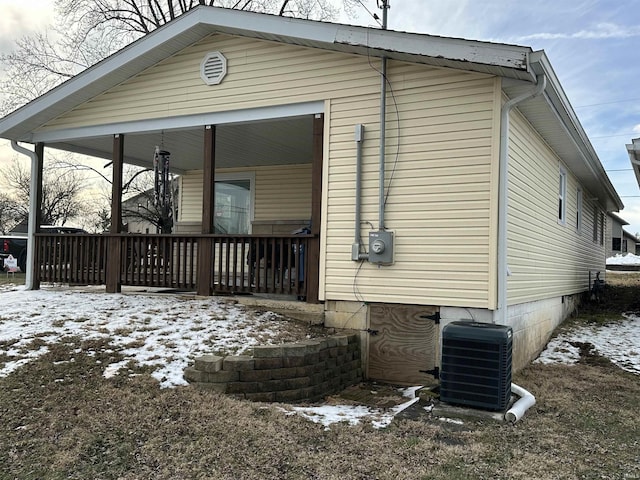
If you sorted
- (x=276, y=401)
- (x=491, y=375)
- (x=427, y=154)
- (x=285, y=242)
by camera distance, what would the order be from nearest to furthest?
(x=491, y=375) → (x=276, y=401) → (x=427, y=154) → (x=285, y=242)

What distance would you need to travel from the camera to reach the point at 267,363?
16.1 ft

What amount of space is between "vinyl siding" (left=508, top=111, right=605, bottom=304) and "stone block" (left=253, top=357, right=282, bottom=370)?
112 inches

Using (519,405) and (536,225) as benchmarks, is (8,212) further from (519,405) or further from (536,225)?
(519,405)

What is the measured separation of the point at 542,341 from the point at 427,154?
13.0 ft

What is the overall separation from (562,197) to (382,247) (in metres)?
5.04

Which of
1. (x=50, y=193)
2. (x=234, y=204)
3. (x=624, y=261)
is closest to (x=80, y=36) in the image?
(x=234, y=204)

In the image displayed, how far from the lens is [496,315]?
18.7ft

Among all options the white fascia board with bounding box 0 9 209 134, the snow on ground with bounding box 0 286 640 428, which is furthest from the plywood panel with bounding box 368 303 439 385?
the white fascia board with bounding box 0 9 209 134

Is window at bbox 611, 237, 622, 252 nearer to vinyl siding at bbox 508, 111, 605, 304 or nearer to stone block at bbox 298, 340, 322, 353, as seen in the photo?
vinyl siding at bbox 508, 111, 605, 304

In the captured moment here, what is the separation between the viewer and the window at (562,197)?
9328 mm

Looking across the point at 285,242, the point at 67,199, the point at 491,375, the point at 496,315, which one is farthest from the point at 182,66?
the point at 67,199

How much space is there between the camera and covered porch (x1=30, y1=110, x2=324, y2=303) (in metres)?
7.06

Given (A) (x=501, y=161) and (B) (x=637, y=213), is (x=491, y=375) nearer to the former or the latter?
(A) (x=501, y=161)

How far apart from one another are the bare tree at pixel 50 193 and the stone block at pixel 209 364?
36.2m
